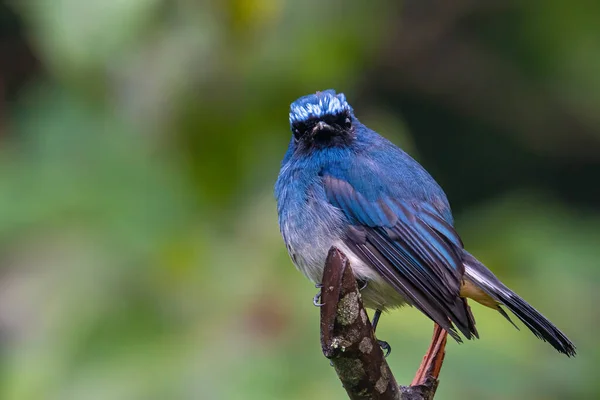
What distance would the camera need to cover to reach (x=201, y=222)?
4770 mm

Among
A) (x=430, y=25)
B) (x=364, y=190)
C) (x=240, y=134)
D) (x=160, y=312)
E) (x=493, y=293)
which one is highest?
(x=430, y=25)

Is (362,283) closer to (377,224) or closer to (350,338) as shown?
(377,224)

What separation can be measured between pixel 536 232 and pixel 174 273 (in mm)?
1846

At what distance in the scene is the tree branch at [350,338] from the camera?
2793mm

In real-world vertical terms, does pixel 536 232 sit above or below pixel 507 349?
above

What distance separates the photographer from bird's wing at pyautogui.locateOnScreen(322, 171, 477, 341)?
334 cm

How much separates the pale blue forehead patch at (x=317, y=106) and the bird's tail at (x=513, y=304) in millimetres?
772

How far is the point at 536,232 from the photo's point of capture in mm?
5211

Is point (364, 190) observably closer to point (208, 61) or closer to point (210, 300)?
point (210, 300)

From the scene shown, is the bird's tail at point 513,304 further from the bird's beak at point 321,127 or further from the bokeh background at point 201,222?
the bird's beak at point 321,127

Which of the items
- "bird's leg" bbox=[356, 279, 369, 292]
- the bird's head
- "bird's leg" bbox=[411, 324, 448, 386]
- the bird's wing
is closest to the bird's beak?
the bird's head

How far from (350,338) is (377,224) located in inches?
36.8

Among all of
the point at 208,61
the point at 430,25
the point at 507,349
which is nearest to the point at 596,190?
the point at 430,25

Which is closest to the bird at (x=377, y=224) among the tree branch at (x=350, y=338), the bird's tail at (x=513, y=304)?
the bird's tail at (x=513, y=304)
